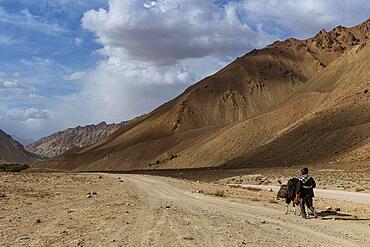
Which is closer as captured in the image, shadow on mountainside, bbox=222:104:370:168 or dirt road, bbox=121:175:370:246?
dirt road, bbox=121:175:370:246

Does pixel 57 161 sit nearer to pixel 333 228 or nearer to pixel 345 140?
pixel 345 140

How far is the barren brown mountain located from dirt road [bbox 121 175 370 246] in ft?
151

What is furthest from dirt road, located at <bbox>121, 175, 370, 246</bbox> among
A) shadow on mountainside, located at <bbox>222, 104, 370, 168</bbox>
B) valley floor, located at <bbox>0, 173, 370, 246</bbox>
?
shadow on mountainside, located at <bbox>222, 104, 370, 168</bbox>

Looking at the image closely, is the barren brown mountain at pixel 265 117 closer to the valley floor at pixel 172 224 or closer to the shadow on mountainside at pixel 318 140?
the shadow on mountainside at pixel 318 140

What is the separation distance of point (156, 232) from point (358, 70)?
297 feet

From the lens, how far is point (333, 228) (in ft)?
49.9

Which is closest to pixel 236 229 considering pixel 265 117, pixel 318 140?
pixel 318 140

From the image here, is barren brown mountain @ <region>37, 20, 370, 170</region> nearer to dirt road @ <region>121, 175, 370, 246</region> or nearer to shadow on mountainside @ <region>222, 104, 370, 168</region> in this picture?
shadow on mountainside @ <region>222, 104, 370, 168</region>

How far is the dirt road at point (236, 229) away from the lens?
40.9 ft

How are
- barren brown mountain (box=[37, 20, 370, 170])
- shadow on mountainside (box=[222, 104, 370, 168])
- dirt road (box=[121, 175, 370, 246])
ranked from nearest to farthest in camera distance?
dirt road (box=[121, 175, 370, 246])
shadow on mountainside (box=[222, 104, 370, 168])
barren brown mountain (box=[37, 20, 370, 170])

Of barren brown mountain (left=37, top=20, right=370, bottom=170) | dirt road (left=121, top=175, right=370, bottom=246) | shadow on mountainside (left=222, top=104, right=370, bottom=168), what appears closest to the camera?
dirt road (left=121, top=175, right=370, bottom=246)

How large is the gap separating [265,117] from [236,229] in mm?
89725

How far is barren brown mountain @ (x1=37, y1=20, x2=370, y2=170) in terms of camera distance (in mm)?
75188

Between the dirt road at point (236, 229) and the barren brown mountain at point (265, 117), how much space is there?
46.0 metres
